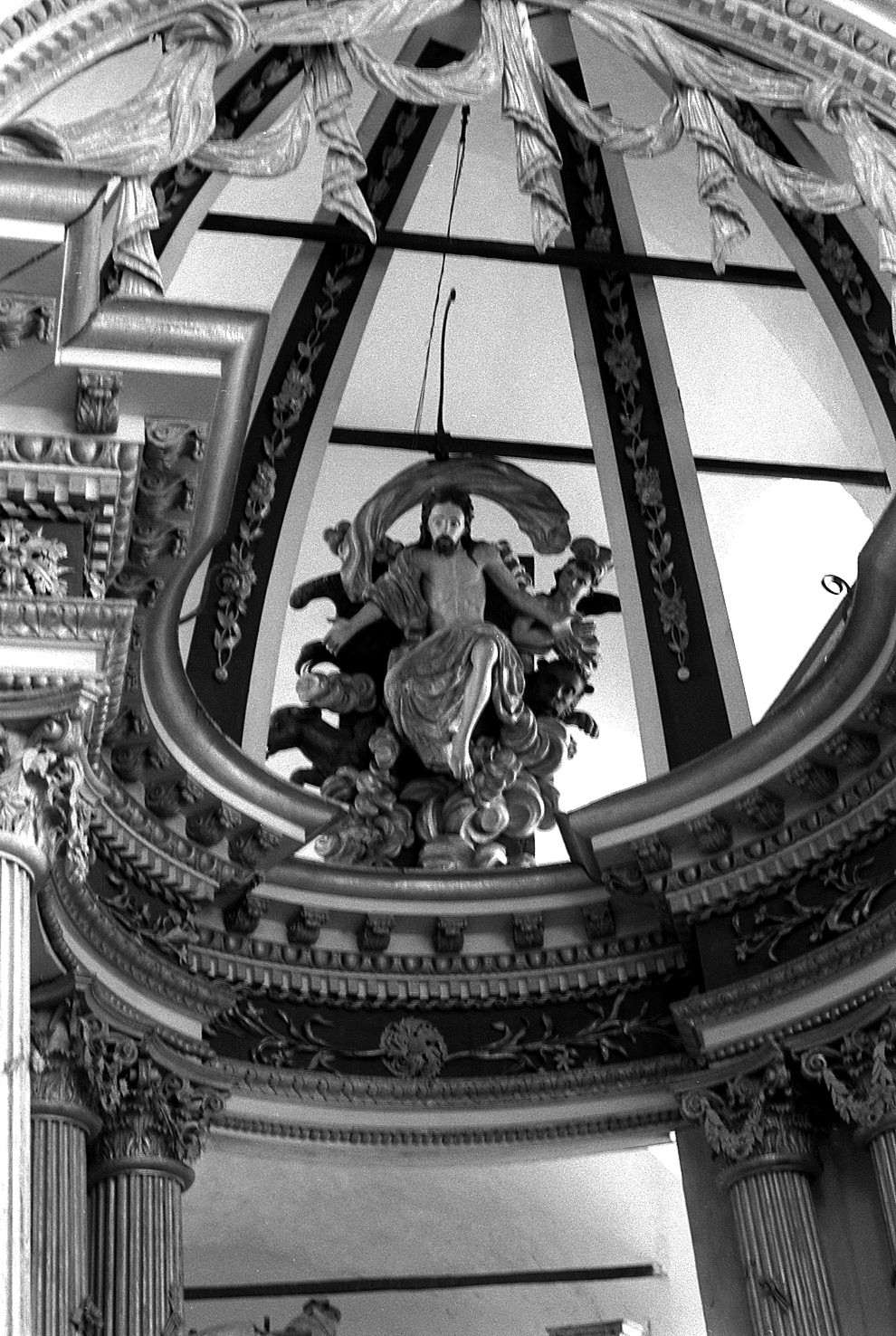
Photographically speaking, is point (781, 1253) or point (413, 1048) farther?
point (413, 1048)

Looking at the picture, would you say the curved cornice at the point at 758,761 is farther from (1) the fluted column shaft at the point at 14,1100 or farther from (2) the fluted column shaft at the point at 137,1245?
(1) the fluted column shaft at the point at 14,1100

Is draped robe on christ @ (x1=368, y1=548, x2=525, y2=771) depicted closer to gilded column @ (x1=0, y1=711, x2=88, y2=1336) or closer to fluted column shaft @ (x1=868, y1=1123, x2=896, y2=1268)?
fluted column shaft @ (x1=868, y1=1123, x2=896, y2=1268)

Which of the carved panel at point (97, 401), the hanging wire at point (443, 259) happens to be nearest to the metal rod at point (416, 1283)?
the carved panel at point (97, 401)

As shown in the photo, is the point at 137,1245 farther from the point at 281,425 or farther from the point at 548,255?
the point at 548,255

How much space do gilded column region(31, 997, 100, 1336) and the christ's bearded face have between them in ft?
12.1

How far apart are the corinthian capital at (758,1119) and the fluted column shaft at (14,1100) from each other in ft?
12.7

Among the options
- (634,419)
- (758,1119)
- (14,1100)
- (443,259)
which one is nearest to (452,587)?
(634,419)

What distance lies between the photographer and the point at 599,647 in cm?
1297

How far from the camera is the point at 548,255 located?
1305 cm

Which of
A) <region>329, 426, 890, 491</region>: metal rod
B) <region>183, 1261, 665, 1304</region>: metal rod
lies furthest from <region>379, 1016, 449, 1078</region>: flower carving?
<region>329, 426, 890, 491</region>: metal rod

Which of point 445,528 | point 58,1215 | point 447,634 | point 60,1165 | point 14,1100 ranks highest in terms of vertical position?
point 445,528

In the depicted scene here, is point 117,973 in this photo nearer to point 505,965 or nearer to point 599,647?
point 505,965

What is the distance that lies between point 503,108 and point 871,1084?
436 centimetres

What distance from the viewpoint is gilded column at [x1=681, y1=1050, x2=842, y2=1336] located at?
10.3 meters
